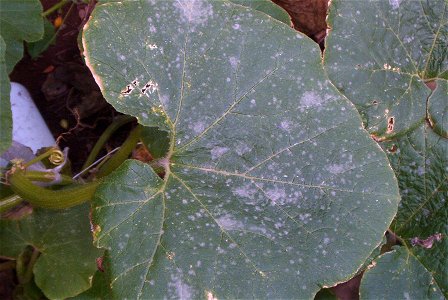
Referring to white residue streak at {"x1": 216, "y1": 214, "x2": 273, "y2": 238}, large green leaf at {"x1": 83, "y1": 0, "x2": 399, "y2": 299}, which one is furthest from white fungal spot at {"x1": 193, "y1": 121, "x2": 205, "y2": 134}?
white residue streak at {"x1": 216, "y1": 214, "x2": 273, "y2": 238}

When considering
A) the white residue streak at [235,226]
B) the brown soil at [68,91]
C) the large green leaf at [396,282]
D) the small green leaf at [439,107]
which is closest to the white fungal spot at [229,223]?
the white residue streak at [235,226]

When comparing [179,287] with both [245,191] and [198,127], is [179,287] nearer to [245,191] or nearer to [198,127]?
[245,191]

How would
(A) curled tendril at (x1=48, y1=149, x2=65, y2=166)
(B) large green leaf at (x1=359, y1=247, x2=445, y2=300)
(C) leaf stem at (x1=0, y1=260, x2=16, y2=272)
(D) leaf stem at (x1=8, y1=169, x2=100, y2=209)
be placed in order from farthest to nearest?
(C) leaf stem at (x1=0, y1=260, x2=16, y2=272), (B) large green leaf at (x1=359, y1=247, x2=445, y2=300), (A) curled tendril at (x1=48, y1=149, x2=65, y2=166), (D) leaf stem at (x1=8, y1=169, x2=100, y2=209)

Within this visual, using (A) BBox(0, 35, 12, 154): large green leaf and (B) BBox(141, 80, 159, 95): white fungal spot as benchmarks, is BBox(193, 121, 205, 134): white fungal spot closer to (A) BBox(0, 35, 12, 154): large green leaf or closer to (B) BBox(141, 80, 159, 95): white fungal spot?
(B) BBox(141, 80, 159, 95): white fungal spot

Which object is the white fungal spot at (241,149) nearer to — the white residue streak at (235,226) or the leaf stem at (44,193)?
the white residue streak at (235,226)

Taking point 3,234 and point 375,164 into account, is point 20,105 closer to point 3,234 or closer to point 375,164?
point 3,234

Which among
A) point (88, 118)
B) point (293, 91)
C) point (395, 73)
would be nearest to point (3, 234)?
point (88, 118)
